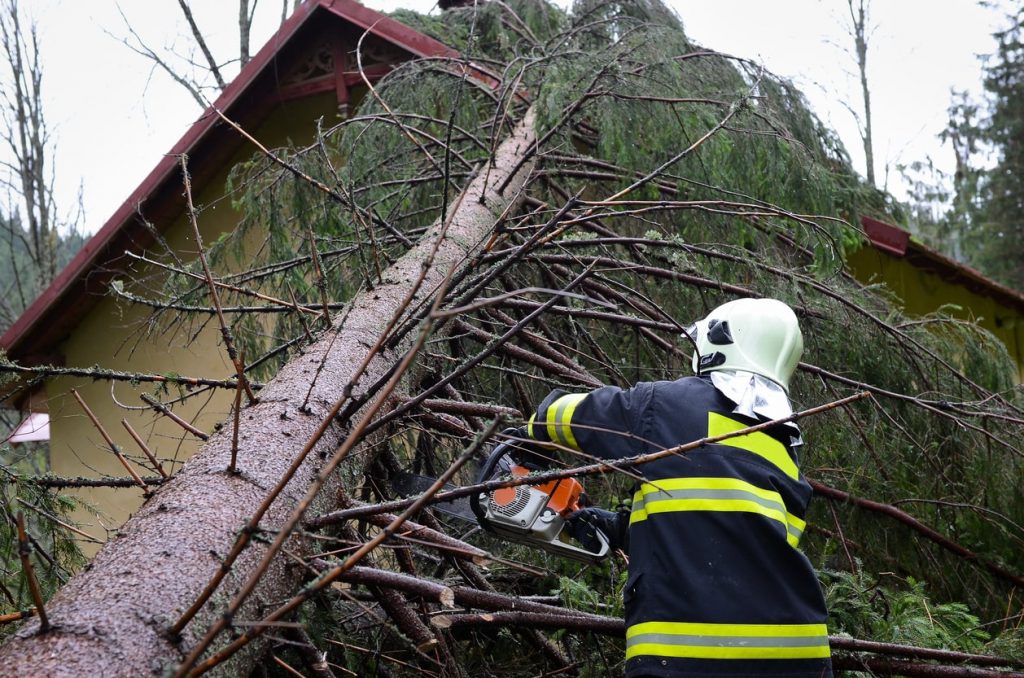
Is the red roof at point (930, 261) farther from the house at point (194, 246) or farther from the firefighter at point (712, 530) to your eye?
the firefighter at point (712, 530)

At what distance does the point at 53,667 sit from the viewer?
1.40 m

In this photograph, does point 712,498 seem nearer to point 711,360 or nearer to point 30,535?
point 711,360

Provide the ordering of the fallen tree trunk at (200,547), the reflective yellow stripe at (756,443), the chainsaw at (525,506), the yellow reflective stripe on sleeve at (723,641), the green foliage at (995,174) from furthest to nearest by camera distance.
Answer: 1. the green foliage at (995,174)
2. the chainsaw at (525,506)
3. the reflective yellow stripe at (756,443)
4. the yellow reflective stripe on sleeve at (723,641)
5. the fallen tree trunk at (200,547)

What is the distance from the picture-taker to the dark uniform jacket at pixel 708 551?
2148mm

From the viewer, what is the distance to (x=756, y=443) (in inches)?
91.9

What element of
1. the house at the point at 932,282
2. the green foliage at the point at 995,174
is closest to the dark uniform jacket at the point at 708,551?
the house at the point at 932,282

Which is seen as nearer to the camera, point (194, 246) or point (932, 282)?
point (194, 246)

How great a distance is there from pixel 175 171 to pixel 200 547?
5854 millimetres

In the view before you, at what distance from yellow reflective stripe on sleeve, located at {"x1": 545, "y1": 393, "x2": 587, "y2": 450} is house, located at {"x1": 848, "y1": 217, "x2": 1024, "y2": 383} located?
18.0ft

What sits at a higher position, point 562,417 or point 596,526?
point 562,417

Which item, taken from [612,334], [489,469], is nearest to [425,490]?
[489,469]

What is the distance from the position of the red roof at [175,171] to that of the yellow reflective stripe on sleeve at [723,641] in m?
4.84

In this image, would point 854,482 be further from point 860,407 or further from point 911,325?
point 911,325

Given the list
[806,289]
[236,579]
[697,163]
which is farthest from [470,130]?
[236,579]
